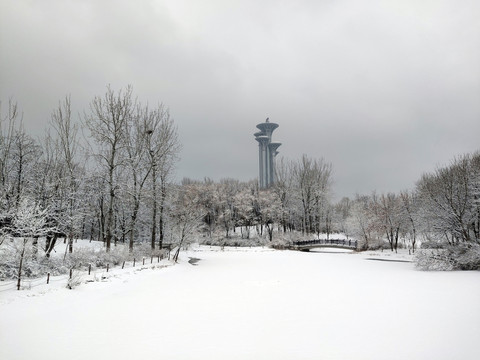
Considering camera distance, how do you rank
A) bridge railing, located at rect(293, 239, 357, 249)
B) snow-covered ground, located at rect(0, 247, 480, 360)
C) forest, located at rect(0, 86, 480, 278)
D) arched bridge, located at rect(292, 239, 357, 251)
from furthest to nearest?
bridge railing, located at rect(293, 239, 357, 249) < arched bridge, located at rect(292, 239, 357, 251) < forest, located at rect(0, 86, 480, 278) < snow-covered ground, located at rect(0, 247, 480, 360)

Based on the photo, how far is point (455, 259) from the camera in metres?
21.0

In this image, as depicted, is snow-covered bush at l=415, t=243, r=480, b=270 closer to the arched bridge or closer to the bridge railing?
the arched bridge

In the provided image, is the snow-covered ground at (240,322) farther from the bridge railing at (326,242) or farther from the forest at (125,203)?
the bridge railing at (326,242)

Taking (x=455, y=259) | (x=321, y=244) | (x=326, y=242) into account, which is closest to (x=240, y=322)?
(x=455, y=259)

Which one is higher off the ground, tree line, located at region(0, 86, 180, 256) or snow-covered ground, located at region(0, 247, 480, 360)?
tree line, located at region(0, 86, 180, 256)

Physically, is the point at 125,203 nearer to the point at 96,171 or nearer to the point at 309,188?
the point at 96,171

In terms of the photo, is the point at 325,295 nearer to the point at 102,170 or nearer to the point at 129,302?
the point at 129,302

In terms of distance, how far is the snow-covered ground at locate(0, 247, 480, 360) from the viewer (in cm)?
680

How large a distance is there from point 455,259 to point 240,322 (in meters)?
19.4

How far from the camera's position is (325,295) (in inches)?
513

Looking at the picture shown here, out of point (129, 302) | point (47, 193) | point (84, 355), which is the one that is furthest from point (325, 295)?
point (47, 193)

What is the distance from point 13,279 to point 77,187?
17202mm

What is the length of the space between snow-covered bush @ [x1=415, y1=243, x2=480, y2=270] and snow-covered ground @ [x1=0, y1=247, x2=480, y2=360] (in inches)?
267

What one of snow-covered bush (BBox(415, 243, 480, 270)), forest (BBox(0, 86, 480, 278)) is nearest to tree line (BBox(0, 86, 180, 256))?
forest (BBox(0, 86, 480, 278))
